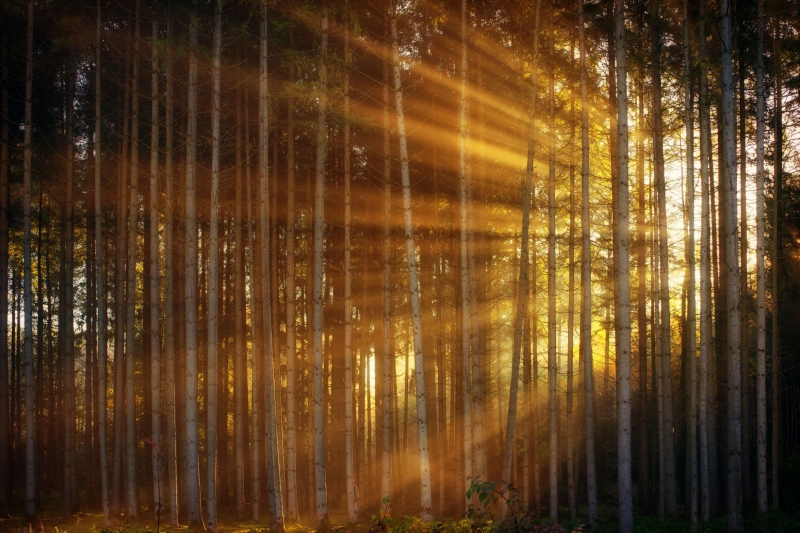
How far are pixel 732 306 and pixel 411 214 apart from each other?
24.1ft

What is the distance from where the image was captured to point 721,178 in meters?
16.1

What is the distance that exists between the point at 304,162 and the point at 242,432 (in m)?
8.32

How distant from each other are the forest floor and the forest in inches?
7.2

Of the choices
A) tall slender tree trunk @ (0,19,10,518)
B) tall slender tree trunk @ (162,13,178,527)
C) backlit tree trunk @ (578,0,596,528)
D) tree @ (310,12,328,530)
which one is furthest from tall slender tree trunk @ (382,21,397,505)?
tall slender tree trunk @ (0,19,10,518)

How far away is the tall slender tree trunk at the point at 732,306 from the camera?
41.8 feet

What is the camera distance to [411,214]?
46.9 ft

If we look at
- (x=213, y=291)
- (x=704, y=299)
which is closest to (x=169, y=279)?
(x=213, y=291)

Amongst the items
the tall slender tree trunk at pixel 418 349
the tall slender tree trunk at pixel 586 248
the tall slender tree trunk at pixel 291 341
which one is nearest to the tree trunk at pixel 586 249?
the tall slender tree trunk at pixel 586 248

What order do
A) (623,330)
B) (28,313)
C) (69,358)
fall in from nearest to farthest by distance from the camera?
1. (623,330)
2. (28,313)
3. (69,358)

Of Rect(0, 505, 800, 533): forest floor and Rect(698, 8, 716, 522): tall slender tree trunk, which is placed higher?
Rect(698, 8, 716, 522): tall slender tree trunk

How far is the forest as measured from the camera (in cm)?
1314

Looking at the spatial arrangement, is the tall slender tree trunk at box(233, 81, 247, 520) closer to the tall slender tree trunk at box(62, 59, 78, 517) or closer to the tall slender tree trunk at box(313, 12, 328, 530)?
the tall slender tree trunk at box(313, 12, 328, 530)

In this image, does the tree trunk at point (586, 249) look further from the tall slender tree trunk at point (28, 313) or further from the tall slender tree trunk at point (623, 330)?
the tall slender tree trunk at point (28, 313)

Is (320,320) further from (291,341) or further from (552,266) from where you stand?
(552,266)
